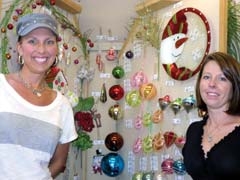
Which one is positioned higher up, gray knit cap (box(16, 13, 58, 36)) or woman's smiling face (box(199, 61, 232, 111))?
gray knit cap (box(16, 13, 58, 36))

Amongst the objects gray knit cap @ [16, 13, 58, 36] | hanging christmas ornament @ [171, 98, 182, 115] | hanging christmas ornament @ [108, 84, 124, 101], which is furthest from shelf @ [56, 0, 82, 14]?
gray knit cap @ [16, 13, 58, 36]

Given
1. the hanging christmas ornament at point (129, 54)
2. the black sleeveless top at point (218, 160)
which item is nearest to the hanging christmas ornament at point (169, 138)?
the black sleeveless top at point (218, 160)

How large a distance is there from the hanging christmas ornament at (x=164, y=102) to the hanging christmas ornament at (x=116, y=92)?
1.69 feet

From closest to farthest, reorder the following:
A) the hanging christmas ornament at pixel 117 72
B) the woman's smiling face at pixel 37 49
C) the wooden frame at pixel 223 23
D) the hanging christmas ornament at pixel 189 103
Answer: the woman's smiling face at pixel 37 49 < the wooden frame at pixel 223 23 < the hanging christmas ornament at pixel 189 103 < the hanging christmas ornament at pixel 117 72

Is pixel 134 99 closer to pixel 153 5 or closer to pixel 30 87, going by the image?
pixel 153 5

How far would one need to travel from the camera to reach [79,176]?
3.03m

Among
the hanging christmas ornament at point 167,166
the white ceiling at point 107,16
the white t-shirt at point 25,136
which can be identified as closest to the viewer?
the white t-shirt at point 25,136

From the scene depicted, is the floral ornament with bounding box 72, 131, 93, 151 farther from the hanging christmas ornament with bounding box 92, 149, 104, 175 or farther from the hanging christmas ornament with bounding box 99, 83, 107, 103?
the hanging christmas ornament with bounding box 99, 83, 107, 103

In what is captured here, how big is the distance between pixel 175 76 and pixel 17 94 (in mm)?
1172

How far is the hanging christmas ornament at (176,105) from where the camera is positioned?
2324 mm

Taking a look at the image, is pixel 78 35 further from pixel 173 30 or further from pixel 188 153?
pixel 188 153

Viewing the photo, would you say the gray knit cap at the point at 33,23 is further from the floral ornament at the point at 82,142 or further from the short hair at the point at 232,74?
the floral ornament at the point at 82,142

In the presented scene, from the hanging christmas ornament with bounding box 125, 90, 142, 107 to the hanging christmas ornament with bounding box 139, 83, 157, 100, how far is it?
10 centimetres

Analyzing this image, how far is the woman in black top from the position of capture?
1.54 metres
